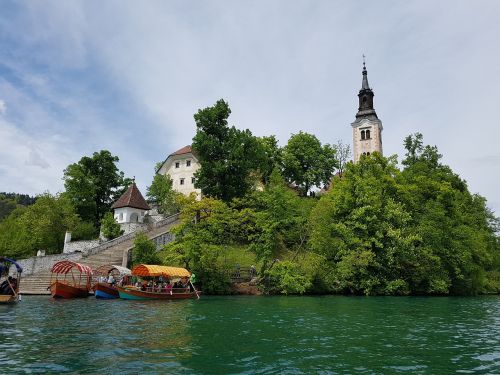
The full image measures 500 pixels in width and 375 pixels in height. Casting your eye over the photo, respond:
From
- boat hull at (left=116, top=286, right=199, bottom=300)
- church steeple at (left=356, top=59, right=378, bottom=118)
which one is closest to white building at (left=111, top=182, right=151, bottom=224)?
boat hull at (left=116, top=286, right=199, bottom=300)

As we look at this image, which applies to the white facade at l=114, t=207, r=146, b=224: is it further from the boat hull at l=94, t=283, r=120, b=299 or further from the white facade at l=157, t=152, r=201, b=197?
the boat hull at l=94, t=283, r=120, b=299

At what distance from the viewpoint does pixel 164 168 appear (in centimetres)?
7869

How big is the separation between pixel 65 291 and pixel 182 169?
148ft

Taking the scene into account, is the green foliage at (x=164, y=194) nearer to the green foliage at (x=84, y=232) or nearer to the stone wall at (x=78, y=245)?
the green foliage at (x=84, y=232)

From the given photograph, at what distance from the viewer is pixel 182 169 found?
248 feet

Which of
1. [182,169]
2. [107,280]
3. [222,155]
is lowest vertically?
[107,280]

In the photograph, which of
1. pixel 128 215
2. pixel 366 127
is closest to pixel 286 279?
pixel 128 215

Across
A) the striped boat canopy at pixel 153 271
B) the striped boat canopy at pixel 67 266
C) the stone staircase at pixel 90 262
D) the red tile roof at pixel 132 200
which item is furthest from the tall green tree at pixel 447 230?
the red tile roof at pixel 132 200

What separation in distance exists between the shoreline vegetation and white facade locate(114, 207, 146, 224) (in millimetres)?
5171

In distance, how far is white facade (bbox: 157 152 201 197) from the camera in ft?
243

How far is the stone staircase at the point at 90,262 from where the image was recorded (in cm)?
3809

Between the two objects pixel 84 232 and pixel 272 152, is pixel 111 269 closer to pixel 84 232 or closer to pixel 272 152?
pixel 84 232

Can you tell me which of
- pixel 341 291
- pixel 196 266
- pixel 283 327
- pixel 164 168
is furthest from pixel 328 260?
pixel 164 168

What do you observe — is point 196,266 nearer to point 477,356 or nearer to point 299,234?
point 299,234
